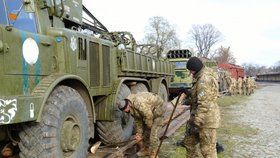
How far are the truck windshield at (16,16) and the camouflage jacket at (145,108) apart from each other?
6.60ft

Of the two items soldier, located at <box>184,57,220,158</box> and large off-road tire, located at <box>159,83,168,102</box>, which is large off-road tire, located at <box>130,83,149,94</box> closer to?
large off-road tire, located at <box>159,83,168,102</box>

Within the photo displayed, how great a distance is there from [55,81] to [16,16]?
86 centimetres

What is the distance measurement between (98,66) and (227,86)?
889 inches

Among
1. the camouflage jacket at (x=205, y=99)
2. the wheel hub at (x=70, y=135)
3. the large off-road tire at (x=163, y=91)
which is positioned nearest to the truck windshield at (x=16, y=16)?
the wheel hub at (x=70, y=135)

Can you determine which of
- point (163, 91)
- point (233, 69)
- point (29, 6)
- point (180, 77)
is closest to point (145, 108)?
point (29, 6)

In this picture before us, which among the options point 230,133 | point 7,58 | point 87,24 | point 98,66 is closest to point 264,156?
point 230,133

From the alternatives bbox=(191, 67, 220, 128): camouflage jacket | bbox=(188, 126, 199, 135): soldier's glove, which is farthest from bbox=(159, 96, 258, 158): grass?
bbox=(191, 67, 220, 128): camouflage jacket

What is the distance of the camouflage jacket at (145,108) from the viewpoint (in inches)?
231

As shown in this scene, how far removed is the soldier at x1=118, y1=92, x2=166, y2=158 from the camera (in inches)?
231

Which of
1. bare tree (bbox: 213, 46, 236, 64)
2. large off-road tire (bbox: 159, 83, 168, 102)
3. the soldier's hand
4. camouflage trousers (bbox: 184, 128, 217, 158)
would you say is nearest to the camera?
camouflage trousers (bbox: 184, 128, 217, 158)

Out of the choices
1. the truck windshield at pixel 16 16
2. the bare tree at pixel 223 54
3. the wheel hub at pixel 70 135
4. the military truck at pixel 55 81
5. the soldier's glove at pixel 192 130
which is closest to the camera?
the military truck at pixel 55 81

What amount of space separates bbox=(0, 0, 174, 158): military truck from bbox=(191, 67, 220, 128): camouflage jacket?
1.47 m

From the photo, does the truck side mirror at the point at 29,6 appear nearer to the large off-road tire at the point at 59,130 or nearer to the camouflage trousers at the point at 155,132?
the large off-road tire at the point at 59,130

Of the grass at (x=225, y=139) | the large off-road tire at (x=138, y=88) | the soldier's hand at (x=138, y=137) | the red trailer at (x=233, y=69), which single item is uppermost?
the red trailer at (x=233, y=69)
